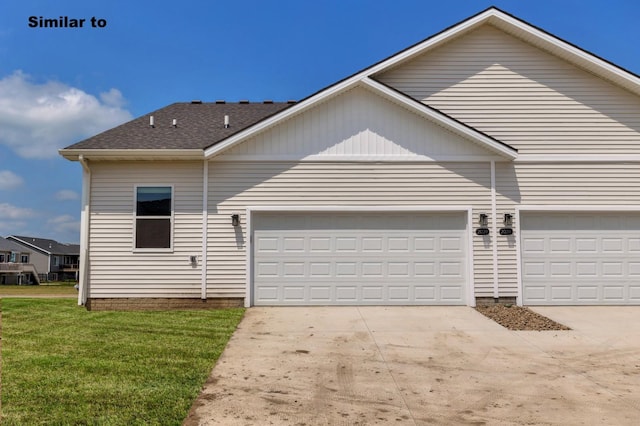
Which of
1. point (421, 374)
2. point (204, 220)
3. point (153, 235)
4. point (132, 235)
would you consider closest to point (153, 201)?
point (153, 235)

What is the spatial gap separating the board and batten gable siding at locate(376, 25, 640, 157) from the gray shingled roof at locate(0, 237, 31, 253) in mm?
67278

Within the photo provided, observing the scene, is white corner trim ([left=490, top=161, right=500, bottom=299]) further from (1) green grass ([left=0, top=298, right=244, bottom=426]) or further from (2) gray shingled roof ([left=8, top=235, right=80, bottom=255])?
(2) gray shingled roof ([left=8, top=235, right=80, bottom=255])

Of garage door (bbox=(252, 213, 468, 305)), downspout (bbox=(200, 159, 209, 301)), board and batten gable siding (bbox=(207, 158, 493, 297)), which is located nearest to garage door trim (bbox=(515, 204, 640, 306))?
board and batten gable siding (bbox=(207, 158, 493, 297))

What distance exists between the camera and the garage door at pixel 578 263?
10.1 metres

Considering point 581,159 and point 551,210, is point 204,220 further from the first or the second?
point 581,159

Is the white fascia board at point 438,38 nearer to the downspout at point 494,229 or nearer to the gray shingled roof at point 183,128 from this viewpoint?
the gray shingled roof at point 183,128

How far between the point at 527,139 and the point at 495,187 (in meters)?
1.52

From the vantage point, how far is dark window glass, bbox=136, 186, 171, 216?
991 cm

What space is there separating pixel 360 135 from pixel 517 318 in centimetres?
507

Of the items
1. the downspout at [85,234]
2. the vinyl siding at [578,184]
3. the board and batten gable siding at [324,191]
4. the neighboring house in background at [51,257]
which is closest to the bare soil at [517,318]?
the board and batten gable siding at [324,191]

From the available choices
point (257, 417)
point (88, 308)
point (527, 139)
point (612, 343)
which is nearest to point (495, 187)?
point (527, 139)

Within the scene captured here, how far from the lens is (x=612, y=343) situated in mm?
6812

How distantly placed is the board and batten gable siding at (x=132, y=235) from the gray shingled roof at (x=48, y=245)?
72.4m

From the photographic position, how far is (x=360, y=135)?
999 centimetres
